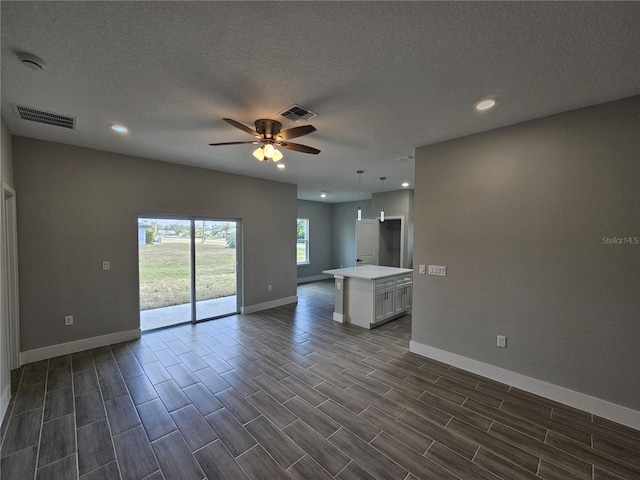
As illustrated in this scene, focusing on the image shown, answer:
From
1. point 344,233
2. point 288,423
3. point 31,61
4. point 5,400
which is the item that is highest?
point 31,61

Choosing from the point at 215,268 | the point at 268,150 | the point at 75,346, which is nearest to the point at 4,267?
the point at 75,346

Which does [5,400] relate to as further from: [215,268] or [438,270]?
[438,270]

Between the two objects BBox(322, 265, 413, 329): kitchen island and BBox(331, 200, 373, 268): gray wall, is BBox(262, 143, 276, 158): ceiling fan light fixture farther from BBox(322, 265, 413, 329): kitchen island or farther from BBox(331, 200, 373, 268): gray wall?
BBox(331, 200, 373, 268): gray wall

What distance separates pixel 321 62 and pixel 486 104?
5.48ft

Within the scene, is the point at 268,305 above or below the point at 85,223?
below

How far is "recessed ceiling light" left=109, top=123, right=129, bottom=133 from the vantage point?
296cm

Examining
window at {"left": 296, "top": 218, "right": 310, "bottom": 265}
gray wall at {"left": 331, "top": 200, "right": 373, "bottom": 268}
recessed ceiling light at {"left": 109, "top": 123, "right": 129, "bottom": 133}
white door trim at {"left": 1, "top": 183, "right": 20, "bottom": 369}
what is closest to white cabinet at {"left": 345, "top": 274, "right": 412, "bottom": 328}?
recessed ceiling light at {"left": 109, "top": 123, "right": 129, "bottom": 133}

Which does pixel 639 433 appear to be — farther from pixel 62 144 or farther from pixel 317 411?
pixel 62 144

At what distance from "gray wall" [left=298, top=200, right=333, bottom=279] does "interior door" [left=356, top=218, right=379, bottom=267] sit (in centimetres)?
237

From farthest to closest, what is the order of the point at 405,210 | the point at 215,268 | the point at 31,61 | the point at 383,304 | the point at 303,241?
A: the point at 303,241 → the point at 405,210 → the point at 215,268 → the point at 383,304 → the point at 31,61

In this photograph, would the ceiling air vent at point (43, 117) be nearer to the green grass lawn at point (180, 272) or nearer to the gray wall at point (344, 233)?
the green grass lawn at point (180, 272)

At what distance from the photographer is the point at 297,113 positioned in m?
2.62

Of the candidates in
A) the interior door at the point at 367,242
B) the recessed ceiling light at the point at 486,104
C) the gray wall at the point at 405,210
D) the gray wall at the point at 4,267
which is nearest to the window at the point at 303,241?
the interior door at the point at 367,242

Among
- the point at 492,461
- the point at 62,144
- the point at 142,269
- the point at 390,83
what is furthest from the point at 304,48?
the point at 142,269
